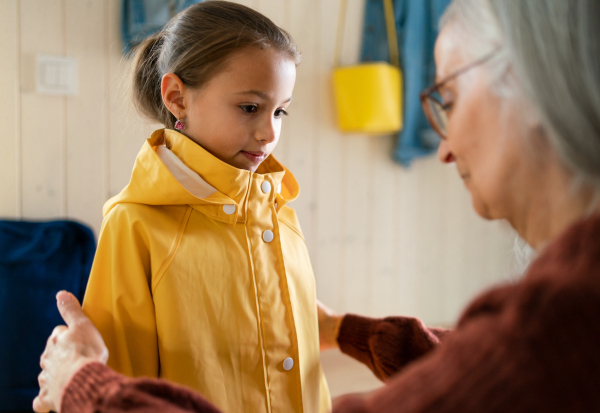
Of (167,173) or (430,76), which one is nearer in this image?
(167,173)

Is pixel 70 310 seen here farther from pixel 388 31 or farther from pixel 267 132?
pixel 388 31

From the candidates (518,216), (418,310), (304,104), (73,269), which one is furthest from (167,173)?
(418,310)

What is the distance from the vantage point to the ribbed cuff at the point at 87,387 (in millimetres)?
556

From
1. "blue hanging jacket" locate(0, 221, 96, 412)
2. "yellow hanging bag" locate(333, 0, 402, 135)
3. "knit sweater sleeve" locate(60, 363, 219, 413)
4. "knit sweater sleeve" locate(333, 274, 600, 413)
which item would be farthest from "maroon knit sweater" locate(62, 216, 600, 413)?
"yellow hanging bag" locate(333, 0, 402, 135)

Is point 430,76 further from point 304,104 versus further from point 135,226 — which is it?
point 135,226

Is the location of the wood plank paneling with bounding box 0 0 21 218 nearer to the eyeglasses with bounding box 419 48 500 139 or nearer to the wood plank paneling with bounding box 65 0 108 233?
the wood plank paneling with bounding box 65 0 108 233

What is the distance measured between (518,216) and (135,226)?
0.59m

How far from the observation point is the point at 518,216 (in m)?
0.60

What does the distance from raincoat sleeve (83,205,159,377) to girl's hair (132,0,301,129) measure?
0.31m

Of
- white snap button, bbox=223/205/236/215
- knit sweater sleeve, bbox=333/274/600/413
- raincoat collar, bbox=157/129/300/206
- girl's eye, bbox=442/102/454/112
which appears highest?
girl's eye, bbox=442/102/454/112

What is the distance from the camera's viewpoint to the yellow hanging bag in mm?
1849

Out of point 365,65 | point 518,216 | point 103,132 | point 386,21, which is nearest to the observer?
point 518,216

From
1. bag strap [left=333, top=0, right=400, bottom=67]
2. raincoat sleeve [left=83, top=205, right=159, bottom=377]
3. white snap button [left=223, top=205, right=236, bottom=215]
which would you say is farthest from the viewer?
bag strap [left=333, top=0, right=400, bottom=67]

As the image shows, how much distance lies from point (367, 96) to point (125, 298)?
1327 millimetres
